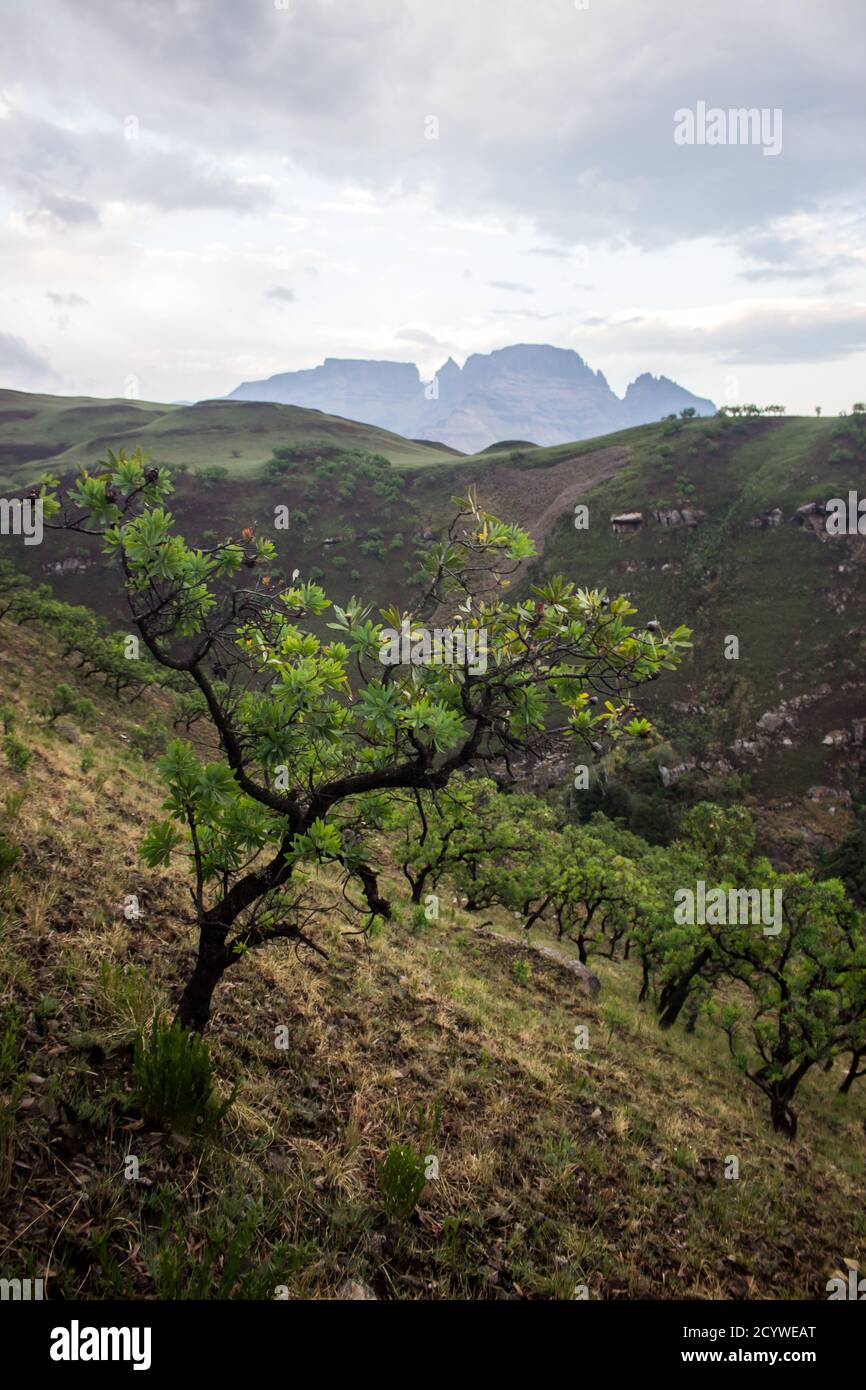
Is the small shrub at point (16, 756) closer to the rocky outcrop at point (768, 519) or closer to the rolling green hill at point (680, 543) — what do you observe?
the rolling green hill at point (680, 543)

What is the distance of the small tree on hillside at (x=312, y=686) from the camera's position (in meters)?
4.54

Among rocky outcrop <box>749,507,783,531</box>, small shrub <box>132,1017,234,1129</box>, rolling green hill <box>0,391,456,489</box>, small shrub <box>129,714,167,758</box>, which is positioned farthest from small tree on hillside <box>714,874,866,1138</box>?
rolling green hill <box>0,391,456,489</box>

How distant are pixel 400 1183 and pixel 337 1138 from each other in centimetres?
109

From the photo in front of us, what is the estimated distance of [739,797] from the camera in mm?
45906

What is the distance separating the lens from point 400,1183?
204 inches

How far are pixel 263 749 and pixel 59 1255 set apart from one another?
11.1 ft

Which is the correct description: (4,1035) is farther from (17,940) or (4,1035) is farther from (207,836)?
(207,836)

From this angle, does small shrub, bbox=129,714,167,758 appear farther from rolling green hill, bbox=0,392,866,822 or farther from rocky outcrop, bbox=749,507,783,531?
rocky outcrop, bbox=749,507,783,531

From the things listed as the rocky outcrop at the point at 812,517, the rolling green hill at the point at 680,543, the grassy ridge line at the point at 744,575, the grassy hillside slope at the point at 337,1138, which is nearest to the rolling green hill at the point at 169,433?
the rolling green hill at the point at 680,543

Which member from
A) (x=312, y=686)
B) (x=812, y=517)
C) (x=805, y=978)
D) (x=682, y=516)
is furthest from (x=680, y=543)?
(x=312, y=686)

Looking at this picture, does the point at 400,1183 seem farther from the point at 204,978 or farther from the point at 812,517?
the point at 812,517

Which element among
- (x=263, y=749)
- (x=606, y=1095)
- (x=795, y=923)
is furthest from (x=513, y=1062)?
(x=795, y=923)

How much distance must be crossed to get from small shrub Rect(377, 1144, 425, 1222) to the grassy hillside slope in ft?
0.44

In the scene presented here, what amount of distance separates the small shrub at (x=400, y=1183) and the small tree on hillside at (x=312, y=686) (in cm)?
202
